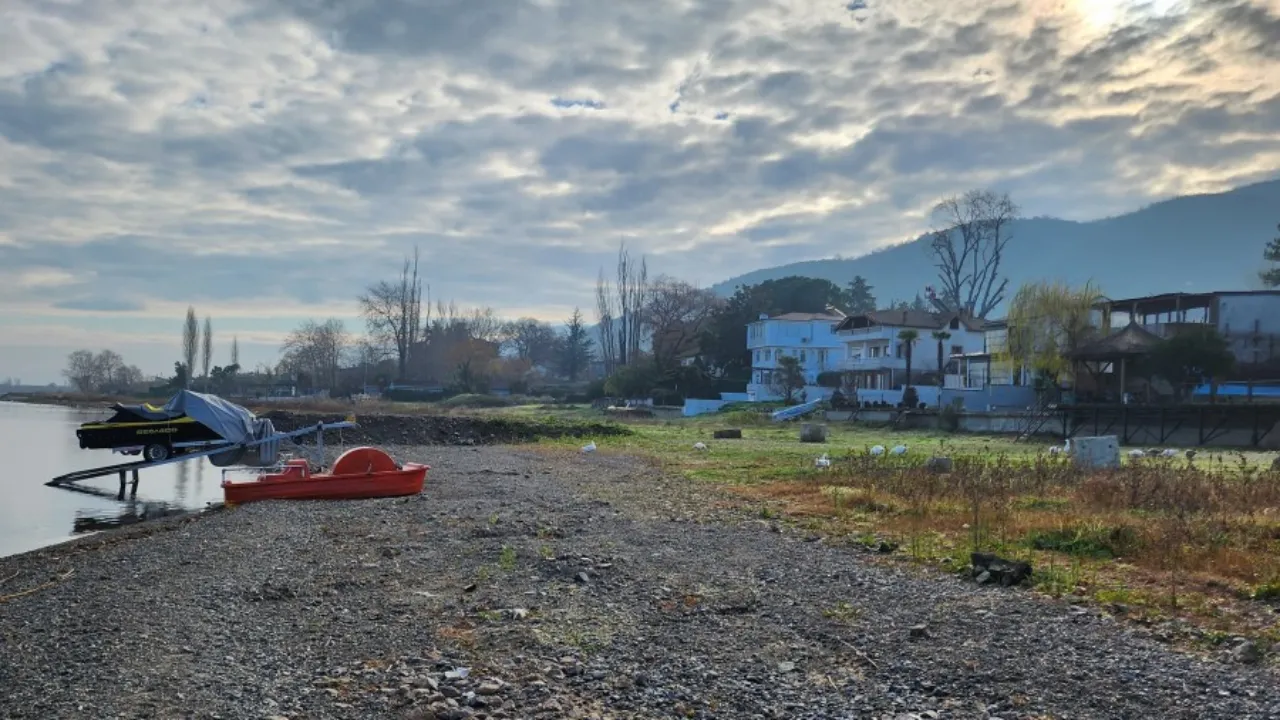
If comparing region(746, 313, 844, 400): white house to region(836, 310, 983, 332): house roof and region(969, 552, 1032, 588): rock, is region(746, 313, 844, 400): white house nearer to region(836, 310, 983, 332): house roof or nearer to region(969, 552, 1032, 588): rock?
region(836, 310, 983, 332): house roof

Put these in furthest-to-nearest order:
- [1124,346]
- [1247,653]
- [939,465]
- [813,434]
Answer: [1124,346] → [813,434] → [939,465] → [1247,653]

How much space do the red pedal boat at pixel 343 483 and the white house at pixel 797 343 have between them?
6199 cm

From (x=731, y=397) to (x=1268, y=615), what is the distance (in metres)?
69.1

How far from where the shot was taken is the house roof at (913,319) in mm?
79438

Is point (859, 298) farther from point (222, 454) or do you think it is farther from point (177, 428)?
point (177, 428)

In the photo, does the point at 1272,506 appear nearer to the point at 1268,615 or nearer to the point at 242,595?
the point at 1268,615

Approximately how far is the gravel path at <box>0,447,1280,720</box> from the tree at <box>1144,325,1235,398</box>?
40.8m

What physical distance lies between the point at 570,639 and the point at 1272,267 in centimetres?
9162

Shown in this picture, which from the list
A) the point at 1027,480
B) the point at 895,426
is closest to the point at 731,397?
the point at 895,426

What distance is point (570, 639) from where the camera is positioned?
313 inches

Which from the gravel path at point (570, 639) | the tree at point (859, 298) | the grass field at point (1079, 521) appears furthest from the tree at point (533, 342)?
the gravel path at point (570, 639)

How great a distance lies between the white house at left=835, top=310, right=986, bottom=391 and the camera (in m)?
77.3

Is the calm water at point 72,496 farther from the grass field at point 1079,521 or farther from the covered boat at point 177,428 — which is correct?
the grass field at point 1079,521

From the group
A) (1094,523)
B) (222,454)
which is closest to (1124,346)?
(1094,523)
